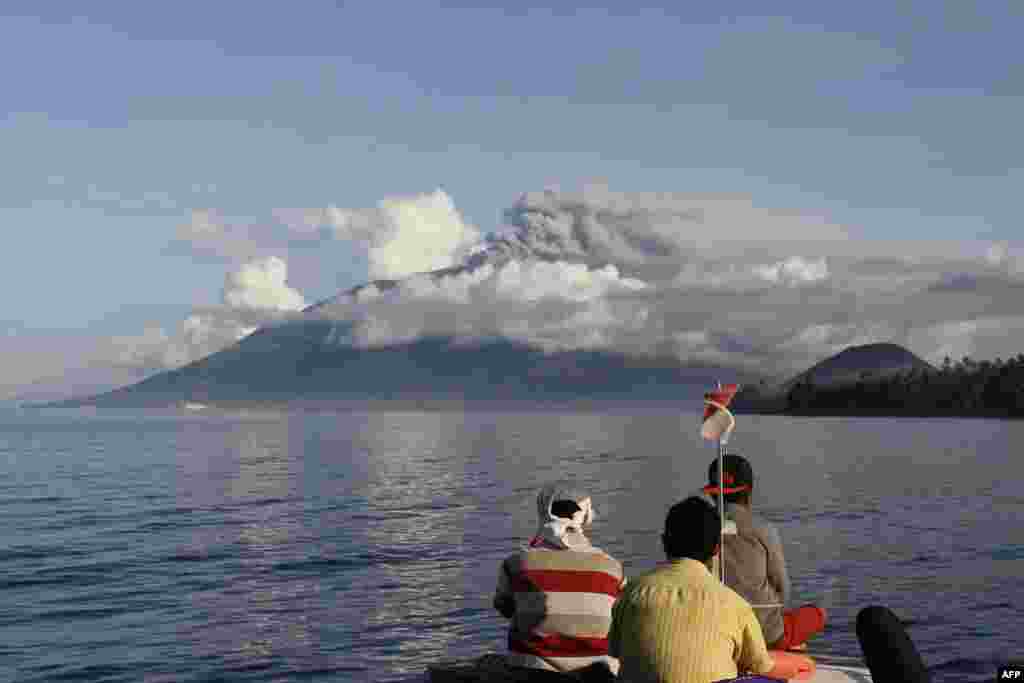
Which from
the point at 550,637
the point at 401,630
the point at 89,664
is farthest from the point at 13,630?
the point at 550,637

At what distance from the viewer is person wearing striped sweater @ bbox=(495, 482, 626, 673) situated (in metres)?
12.2

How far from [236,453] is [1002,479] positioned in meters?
75.0

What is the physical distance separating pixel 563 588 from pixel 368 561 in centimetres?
2476

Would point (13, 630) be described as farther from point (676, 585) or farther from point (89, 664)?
point (676, 585)

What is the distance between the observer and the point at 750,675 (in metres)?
9.48

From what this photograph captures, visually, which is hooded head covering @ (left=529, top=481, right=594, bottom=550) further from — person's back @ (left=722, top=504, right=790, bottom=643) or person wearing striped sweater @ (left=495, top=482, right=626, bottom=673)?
person's back @ (left=722, top=504, right=790, bottom=643)

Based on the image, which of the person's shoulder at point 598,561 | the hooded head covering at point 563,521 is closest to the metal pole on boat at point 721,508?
the person's shoulder at point 598,561

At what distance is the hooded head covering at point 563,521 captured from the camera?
12.2m

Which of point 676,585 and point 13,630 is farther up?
point 676,585

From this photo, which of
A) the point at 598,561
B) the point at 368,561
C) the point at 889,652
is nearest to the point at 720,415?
the point at 598,561

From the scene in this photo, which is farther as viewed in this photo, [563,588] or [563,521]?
[563,588]

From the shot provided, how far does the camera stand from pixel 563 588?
1232 cm

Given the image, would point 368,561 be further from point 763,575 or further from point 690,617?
point 690,617

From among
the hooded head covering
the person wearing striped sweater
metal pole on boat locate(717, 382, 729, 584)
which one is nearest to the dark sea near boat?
the person wearing striped sweater
